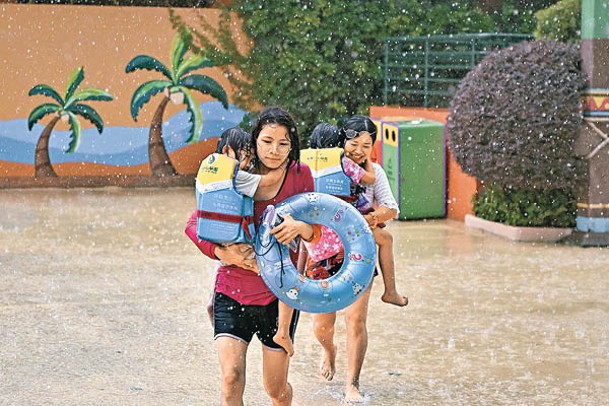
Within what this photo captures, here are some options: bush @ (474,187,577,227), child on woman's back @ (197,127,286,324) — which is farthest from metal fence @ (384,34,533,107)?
child on woman's back @ (197,127,286,324)

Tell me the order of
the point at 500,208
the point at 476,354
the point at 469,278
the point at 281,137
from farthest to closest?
the point at 500,208 < the point at 469,278 < the point at 476,354 < the point at 281,137

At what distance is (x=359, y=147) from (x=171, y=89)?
39.2 ft

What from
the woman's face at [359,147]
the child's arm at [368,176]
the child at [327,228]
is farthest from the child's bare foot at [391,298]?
the woman's face at [359,147]

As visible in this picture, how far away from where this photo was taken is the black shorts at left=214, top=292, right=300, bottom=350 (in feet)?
16.3

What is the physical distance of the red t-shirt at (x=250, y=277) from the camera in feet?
16.3

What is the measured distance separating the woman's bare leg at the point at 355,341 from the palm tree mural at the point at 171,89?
11.9 meters

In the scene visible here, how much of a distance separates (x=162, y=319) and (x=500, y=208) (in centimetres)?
526

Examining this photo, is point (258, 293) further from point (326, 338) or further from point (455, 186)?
point (455, 186)

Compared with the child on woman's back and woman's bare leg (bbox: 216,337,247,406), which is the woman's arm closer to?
the child on woman's back

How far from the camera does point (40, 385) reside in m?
6.55

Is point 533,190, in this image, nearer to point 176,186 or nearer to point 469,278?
point 469,278

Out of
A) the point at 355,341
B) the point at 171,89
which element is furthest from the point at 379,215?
the point at 171,89

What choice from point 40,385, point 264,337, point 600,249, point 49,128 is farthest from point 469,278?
point 49,128

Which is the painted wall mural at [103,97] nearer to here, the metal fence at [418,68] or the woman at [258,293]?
the metal fence at [418,68]
